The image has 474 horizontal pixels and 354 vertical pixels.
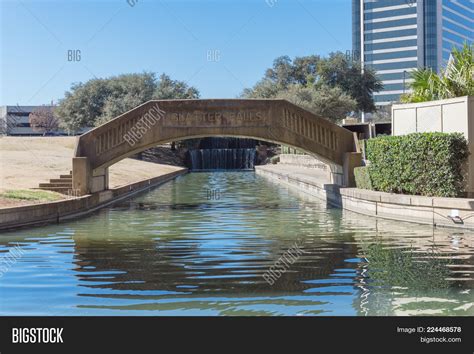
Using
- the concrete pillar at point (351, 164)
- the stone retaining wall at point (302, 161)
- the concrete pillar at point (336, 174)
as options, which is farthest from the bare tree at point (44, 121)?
the concrete pillar at point (351, 164)

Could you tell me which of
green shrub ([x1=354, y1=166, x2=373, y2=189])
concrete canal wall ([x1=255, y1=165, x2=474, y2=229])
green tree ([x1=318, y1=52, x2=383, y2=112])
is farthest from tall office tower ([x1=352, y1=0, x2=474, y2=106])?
concrete canal wall ([x1=255, y1=165, x2=474, y2=229])

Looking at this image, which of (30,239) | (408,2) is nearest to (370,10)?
(408,2)

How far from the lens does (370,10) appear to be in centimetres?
16312

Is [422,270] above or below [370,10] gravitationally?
below

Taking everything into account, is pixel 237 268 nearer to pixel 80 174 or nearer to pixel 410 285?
pixel 410 285

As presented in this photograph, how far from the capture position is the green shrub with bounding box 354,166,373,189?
80.1 feet

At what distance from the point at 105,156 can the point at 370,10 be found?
146m

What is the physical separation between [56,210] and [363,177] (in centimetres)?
1105

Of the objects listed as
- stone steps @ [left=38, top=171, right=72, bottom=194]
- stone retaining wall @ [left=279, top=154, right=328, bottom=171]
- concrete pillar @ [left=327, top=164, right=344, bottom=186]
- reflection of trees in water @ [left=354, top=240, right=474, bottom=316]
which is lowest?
reflection of trees in water @ [left=354, top=240, right=474, bottom=316]

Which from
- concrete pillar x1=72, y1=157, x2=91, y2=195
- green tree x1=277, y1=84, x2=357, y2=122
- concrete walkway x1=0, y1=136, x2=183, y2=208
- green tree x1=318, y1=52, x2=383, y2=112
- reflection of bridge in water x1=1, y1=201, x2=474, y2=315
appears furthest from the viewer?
green tree x1=318, y1=52, x2=383, y2=112

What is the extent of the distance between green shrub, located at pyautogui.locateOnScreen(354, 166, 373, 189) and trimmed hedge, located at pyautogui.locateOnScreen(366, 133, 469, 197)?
2.18m

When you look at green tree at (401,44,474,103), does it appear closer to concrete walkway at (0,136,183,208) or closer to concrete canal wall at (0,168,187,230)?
concrete canal wall at (0,168,187,230)

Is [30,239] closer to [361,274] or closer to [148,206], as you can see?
[361,274]
